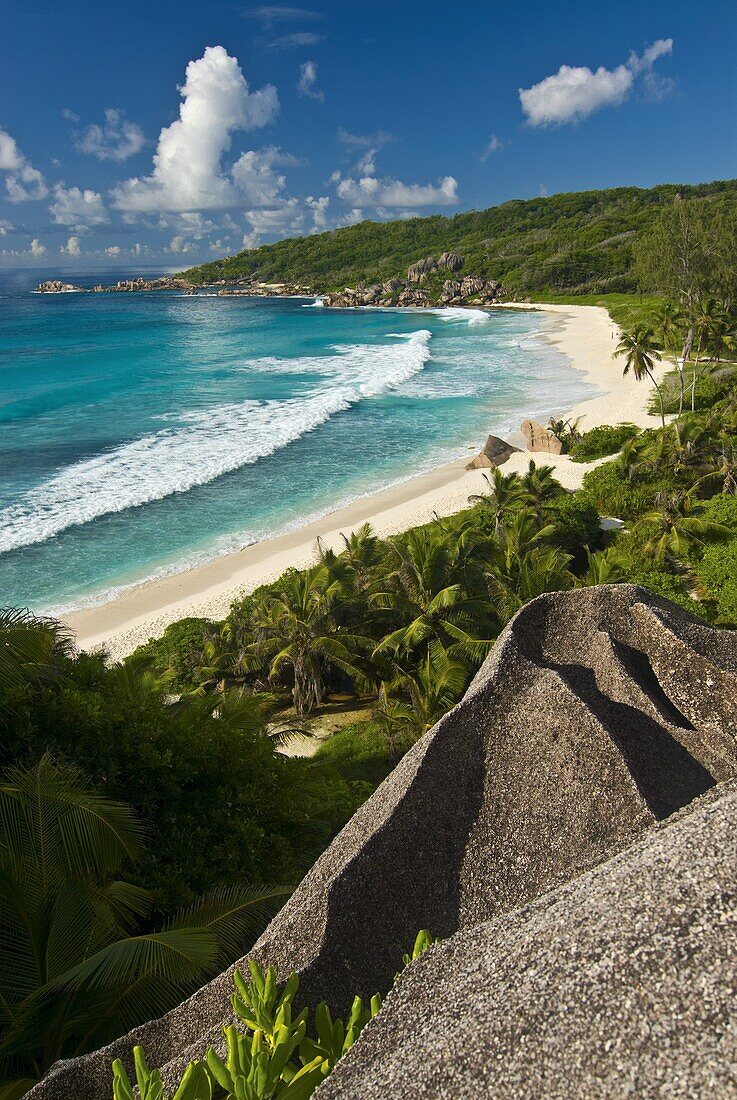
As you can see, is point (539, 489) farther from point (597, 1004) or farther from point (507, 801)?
point (597, 1004)

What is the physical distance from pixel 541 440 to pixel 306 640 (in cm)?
2424

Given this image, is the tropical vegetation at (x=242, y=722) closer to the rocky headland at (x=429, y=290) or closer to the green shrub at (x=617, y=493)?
the green shrub at (x=617, y=493)

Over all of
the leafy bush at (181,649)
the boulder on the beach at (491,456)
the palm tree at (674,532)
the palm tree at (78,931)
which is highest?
the boulder on the beach at (491,456)

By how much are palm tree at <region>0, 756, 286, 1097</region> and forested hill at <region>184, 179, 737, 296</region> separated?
120720mm

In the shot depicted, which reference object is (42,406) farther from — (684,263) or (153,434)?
(684,263)

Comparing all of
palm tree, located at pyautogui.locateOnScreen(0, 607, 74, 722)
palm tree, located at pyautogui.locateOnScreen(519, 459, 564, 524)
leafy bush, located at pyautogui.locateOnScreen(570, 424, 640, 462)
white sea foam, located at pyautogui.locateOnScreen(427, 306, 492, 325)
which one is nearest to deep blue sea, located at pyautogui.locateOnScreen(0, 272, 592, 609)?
leafy bush, located at pyautogui.locateOnScreen(570, 424, 640, 462)

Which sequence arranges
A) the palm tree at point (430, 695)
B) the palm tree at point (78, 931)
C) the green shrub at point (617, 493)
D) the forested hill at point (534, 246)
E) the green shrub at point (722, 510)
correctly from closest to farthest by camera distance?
1. the palm tree at point (78, 931)
2. the palm tree at point (430, 695)
3. the green shrub at point (722, 510)
4. the green shrub at point (617, 493)
5. the forested hill at point (534, 246)

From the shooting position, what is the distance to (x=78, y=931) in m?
6.39

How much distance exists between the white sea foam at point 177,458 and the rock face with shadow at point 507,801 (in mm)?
27071

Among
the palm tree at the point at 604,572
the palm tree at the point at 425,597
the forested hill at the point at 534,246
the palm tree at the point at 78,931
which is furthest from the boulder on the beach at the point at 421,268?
the palm tree at the point at 78,931

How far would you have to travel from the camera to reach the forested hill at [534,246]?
4951 inches

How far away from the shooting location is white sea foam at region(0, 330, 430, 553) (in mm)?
31656

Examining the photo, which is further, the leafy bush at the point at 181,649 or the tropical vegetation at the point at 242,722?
the leafy bush at the point at 181,649

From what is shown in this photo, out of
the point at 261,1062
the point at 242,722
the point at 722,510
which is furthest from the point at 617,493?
the point at 261,1062
